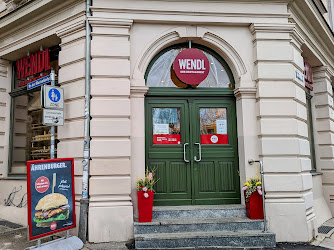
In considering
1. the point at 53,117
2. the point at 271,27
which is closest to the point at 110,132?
the point at 53,117

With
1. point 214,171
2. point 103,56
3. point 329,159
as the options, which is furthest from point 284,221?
point 103,56

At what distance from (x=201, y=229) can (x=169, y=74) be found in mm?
3559

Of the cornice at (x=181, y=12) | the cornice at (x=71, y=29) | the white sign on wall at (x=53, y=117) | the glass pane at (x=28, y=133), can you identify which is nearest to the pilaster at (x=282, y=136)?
the cornice at (x=181, y=12)

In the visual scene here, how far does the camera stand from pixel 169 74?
678 cm

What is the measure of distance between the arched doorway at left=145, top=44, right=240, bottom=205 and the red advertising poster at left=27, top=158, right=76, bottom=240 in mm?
1878

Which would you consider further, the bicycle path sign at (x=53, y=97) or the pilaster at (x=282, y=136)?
the pilaster at (x=282, y=136)

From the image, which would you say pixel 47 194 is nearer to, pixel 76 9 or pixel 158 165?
pixel 158 165

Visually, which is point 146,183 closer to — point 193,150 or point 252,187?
point 193,150

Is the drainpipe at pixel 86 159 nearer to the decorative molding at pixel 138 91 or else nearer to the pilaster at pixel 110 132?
the pilaster at pixel 110 132

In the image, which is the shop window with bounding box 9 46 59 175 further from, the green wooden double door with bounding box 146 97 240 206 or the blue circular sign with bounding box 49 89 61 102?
the green wooden double door with bounding box 146 97 240 206

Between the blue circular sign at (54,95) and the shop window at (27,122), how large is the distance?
1697mm

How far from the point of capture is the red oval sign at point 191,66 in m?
6.54

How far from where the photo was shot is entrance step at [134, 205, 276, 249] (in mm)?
5328

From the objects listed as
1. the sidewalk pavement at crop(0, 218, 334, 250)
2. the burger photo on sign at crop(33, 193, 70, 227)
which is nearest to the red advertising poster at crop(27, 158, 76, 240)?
the burger photo on sign at crop(33, 193, 70, 227)
